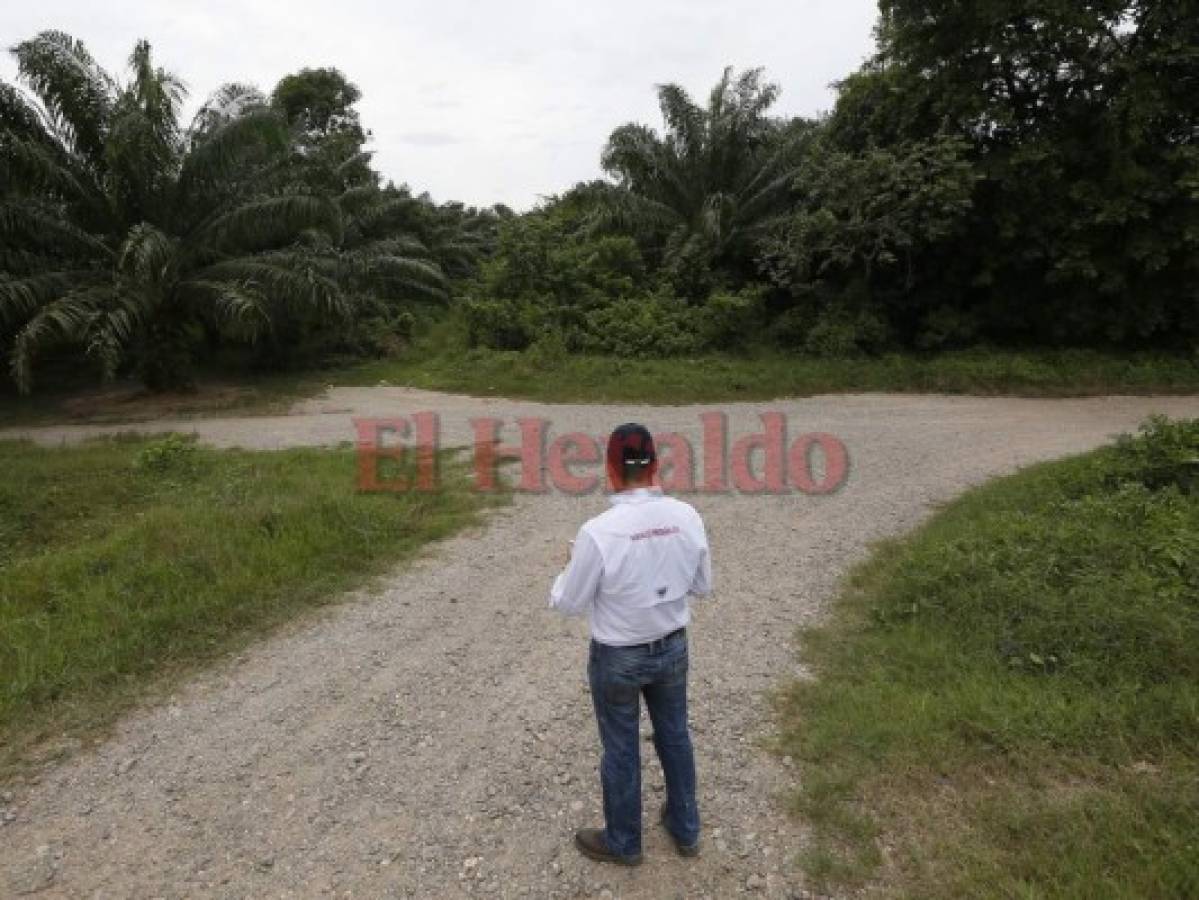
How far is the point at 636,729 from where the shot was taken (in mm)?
2789

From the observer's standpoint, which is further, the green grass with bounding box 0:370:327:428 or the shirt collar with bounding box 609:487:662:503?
the green grass with bounding box 0:370:327:428

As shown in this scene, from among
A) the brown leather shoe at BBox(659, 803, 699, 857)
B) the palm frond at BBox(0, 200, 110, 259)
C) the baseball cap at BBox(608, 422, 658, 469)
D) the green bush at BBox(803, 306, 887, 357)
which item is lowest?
the brown leather shoe at BBox(659, 803, 699, 857)

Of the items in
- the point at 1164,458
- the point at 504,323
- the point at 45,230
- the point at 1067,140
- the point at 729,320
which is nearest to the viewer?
the point at 1164,458

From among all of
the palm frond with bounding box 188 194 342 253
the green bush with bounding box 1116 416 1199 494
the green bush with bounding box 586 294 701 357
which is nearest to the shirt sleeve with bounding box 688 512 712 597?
the green bush with bounding box 1116 416 1199 494

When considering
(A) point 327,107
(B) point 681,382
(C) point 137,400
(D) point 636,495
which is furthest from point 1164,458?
(A) point 327,107

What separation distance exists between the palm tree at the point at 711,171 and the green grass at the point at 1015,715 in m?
12.9

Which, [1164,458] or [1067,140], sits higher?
[1067,140]

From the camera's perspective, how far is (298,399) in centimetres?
1360

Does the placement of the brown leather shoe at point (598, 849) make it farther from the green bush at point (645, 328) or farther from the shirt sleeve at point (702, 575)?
the green bush at point (645, 328)

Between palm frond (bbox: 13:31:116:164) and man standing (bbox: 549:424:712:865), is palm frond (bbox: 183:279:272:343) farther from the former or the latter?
man standing (bbox: 549:424:712:865)

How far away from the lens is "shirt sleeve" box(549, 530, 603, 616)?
2.65 meters

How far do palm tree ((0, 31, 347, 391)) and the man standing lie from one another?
35.5 ft

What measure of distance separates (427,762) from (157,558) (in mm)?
3137

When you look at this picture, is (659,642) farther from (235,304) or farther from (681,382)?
(235,304)
